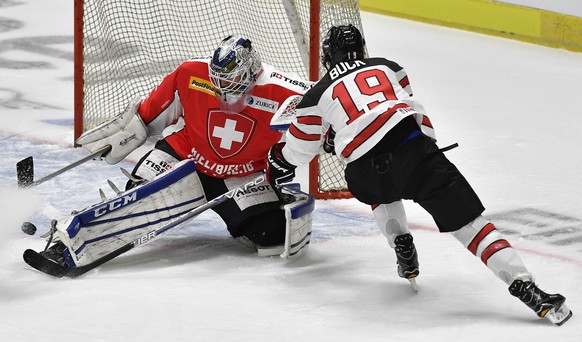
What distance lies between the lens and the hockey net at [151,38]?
5703 mm

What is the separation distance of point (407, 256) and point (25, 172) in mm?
1533

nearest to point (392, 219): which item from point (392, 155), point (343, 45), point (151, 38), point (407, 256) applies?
point (407, 256)

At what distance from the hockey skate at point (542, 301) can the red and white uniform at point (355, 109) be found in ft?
1.82

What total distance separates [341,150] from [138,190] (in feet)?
2.78

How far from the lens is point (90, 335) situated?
3713mm

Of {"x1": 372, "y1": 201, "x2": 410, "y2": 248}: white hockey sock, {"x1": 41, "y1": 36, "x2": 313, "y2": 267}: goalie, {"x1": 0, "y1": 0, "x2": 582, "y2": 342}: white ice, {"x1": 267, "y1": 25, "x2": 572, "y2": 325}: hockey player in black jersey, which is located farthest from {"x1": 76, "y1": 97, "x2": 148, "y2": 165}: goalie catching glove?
{"x1": 372, "y1": 201, "x2": 410, "y2": 248}: white hockey sock

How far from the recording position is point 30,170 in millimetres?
4766

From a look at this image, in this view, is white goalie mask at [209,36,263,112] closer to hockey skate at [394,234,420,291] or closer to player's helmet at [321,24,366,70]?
player's helmet at [321,24,366,70]

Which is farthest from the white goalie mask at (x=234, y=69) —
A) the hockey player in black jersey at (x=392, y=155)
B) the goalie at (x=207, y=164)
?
the hockey player in black jersey at (x=392, y=155)

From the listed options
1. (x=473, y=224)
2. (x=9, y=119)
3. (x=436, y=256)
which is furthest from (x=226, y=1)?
(x=473, y=224)

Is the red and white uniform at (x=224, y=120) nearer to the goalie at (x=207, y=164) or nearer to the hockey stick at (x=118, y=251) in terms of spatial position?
the goalie at (x=207, y=164)

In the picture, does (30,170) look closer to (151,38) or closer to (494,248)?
(151,38)

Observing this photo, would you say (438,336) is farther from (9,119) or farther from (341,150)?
(9,119)

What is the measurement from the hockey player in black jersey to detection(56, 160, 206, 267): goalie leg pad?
0.60 meters
